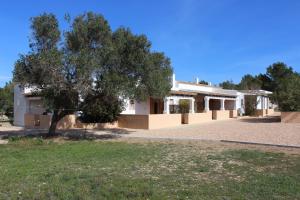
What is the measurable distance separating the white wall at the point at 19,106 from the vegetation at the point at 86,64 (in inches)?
584

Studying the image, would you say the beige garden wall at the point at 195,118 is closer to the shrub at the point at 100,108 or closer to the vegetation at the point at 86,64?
the shrub at the point at 100,108

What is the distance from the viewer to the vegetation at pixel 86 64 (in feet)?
61.7

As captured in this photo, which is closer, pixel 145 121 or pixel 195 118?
pixel 145 121

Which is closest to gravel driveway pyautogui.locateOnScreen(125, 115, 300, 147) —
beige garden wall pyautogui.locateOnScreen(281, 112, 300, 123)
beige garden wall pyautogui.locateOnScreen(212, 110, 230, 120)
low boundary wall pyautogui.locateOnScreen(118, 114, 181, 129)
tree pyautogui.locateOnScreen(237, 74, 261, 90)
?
low boundary wall pyautogui.locateOnScreen(118, 114, 181, 129)

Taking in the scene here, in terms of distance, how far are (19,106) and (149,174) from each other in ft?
93.5

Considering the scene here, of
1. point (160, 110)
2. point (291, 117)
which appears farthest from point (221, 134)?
point (160, 110)

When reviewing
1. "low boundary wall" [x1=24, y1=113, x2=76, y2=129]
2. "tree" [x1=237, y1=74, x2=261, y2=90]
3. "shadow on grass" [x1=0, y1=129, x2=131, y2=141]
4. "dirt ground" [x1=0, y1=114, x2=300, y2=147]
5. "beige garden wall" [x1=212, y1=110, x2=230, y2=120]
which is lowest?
"shadow on grass" [x1=0, y1=129, x2=131, y2=141]

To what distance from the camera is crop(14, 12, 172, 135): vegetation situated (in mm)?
18797

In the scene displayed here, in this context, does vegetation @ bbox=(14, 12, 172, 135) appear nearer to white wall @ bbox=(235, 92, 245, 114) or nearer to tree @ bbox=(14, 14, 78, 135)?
tree @ bbox=(14, 14, 78, 135)

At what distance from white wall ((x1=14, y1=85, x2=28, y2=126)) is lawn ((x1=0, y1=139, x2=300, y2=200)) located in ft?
67.0

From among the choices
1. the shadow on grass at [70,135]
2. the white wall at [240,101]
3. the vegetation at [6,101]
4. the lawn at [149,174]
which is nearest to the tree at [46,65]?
the shadow on grass at [70,135]

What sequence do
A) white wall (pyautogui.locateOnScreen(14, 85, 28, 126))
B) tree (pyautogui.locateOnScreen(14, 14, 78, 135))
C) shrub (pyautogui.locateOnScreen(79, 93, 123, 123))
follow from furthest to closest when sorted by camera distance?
white wall (pyautogui.locateOnScreen(14, 85, 28, 126)) < shrub (pyautogui.locateOnScreen(79, 93, 123, 123)) < tree (pyautogui.locateOnScreen(14, 14, 78, 135))

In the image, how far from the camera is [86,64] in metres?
18.5

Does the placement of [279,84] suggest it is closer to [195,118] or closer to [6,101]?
[195,118]
